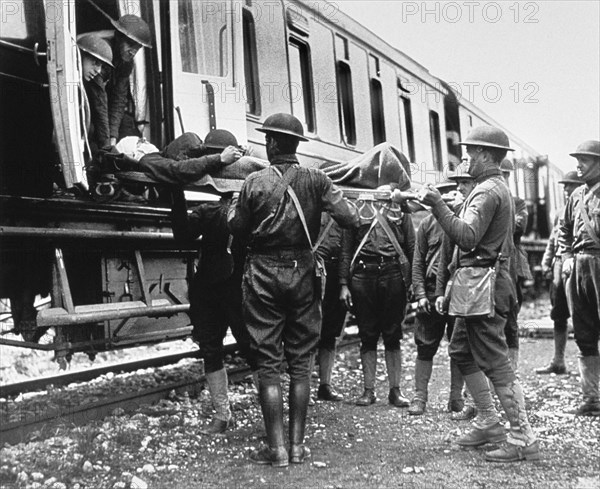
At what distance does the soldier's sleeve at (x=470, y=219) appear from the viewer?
4.15 m

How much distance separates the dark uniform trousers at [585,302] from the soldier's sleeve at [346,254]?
5.88 feet

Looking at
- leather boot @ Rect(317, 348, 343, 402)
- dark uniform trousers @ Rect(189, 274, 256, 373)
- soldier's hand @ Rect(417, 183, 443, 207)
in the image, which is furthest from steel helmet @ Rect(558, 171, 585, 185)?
dark uniform trousers @ Rect(189, 274, 256, 373)

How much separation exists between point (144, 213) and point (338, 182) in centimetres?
158

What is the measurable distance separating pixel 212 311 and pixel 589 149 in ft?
10.1

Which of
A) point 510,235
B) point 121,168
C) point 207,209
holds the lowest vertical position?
point 510,235

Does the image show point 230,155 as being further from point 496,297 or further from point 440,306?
point 496,297

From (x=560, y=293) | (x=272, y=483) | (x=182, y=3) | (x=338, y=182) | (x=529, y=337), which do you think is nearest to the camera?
(x=272, y=483)

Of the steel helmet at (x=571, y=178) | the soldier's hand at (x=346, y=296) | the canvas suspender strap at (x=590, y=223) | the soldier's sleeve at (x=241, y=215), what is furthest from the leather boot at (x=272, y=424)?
the steel helmet at (x=571, y=178)

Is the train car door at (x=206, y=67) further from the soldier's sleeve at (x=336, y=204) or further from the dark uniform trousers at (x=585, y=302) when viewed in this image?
the dark uniform trousers at (x=585, y=302)

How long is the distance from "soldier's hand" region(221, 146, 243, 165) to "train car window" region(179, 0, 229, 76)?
5.94ft

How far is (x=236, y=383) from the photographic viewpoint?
668 centimetres

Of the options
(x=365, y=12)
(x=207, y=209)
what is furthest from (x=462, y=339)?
(x=365, y=12)

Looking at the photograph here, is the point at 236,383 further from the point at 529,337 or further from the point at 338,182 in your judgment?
the point at 529,337

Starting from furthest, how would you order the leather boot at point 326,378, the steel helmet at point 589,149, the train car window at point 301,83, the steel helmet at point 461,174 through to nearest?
the train car window at point 301,83
the leather boot at point 326,378
the steel helmet at point 461,174
the steel helmet at point 589,149
